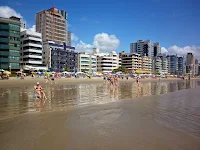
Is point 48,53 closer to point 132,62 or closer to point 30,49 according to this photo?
point 30,49

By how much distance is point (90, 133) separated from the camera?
265 inches

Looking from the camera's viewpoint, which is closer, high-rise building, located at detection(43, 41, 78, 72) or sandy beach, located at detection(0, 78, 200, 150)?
sandy beach, located at detection(0, 78, 200, 150)

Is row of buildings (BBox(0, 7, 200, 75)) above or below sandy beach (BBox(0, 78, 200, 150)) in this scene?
above

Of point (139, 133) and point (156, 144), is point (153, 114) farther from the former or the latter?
point (156, 144)

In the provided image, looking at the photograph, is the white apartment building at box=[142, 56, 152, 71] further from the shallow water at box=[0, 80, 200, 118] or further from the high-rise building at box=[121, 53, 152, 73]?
the shallow water at box=[0, 80, 200, 118]

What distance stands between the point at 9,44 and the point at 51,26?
2258 inches

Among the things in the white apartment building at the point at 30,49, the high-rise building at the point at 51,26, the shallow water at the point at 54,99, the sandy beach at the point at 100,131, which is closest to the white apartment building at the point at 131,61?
the high-rise building at the point at 51,26

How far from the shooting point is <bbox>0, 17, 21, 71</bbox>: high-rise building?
69875 millimetres

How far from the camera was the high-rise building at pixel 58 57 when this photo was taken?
320 ft

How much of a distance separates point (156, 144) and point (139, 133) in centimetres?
112

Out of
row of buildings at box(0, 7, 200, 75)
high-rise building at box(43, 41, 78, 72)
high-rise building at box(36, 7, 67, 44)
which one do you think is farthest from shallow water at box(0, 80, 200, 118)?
high-rise building at box(36, 7, 67, 44)

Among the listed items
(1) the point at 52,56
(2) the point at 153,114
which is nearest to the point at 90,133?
(2) the point at 153,114

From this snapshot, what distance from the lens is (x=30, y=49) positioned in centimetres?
7969

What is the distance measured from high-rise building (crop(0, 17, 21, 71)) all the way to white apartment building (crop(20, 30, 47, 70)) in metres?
6.51
